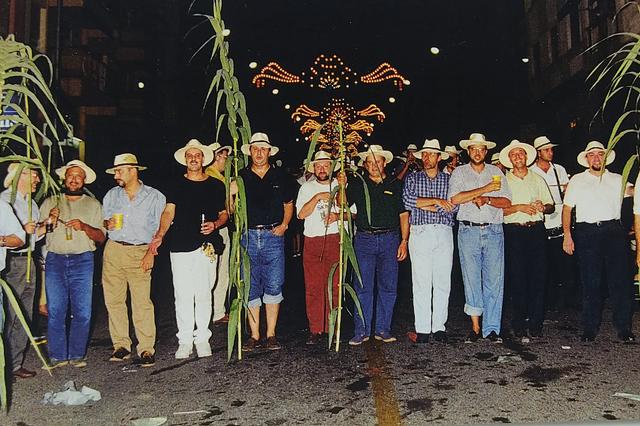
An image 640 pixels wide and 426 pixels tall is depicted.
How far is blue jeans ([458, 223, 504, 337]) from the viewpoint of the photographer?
21.6ft

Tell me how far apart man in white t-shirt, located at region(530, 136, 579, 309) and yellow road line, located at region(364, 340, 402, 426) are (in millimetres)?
2807

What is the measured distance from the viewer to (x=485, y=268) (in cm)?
666

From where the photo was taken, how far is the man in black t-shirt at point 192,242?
6293mm

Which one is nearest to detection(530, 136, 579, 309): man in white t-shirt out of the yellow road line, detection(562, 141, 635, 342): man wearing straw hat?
detection(562, 141, 635, 342): man wearing straw hat

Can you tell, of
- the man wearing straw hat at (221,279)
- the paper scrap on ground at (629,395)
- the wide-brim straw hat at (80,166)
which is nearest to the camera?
the paper scrap on ground at (629,395)

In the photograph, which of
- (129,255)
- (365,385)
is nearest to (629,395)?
(365,385)

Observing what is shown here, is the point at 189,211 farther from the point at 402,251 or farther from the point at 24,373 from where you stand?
the point at 402,251

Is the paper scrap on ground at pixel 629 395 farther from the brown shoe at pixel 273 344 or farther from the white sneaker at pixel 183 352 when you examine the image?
the white sneaker at pixel 183 352

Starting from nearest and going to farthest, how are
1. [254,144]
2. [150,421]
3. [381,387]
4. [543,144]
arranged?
[150,421], [381,387], [254,144], [543,144]

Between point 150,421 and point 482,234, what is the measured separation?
380 centimetres

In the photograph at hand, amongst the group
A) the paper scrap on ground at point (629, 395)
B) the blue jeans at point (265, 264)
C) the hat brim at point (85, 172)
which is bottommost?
the paper scrap on ground at point (629, 395)

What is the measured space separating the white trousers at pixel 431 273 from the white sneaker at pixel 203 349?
216 cm

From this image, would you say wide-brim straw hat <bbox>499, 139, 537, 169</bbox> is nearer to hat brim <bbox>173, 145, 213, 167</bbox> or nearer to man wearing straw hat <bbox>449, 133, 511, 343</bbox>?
man wearing straw hat <bbox>449, 133, 511, 343</bbox>

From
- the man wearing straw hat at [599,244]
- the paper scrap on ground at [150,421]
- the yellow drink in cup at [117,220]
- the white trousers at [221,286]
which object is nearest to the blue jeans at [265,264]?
the yellow drink in cup at [117,220]
